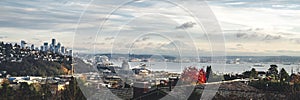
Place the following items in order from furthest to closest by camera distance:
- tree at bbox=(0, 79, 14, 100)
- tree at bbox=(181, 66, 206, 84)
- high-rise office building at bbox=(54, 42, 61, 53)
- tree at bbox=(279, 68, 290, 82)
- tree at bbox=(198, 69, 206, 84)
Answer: high-rise office building at bbox=(54, 42, 61, 53), tree at bbox=(279, 68, 290, 82), tree at bbox=(198, 69, 206, 84), tree at bbox=(181, 66, 206, 84), tree at bbox=(0, 79, 14, 100)

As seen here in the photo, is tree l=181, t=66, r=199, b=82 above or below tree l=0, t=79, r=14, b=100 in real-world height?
above

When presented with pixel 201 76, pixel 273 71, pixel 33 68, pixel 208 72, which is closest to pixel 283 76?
pixel 273 71

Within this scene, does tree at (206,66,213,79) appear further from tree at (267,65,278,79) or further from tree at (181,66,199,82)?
tree at (267,65,278,79)

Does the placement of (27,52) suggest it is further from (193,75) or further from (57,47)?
(193,75)

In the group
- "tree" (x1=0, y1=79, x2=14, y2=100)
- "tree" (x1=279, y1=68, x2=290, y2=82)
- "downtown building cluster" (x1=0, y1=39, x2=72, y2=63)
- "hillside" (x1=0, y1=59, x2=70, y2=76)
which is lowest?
"tree" (x1=0, y1=79, x2=14, y2=100)

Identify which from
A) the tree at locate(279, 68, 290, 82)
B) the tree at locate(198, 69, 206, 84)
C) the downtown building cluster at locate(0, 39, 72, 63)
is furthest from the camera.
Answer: the downtown building cluster at locate(0, 39, 72, 63)

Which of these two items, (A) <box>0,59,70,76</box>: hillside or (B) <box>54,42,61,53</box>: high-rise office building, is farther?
(B) <box>54,42,61,53</box>: high-rise office building

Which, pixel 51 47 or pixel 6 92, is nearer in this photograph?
pixel 6 92

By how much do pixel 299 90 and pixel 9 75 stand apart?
534cm

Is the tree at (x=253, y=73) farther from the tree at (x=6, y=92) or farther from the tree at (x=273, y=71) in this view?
the tree at (x=6, y=92)

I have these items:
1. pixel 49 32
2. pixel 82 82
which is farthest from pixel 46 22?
pixel 82 82

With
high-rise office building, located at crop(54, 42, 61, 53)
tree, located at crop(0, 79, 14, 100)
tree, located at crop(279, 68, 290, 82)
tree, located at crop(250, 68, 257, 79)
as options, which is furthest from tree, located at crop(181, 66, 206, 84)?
tree, located at crop(0, 79, 14, 100)

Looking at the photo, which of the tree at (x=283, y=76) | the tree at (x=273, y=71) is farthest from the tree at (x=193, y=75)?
the tree at (x=273, y=71)

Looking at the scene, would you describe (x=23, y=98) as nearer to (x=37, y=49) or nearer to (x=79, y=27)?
(x=79, y=27)
